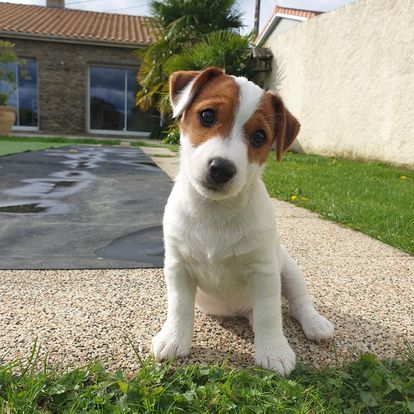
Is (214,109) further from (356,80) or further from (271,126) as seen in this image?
(356,80)

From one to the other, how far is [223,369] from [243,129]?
3.61ft

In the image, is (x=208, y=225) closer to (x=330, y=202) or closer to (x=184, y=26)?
(x=330, y=202)

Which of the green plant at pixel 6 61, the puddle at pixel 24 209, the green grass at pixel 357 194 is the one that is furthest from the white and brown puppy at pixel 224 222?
the green plant at pixel 6 61

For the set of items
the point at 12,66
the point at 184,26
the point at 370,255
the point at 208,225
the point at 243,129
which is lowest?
the point at 370,255

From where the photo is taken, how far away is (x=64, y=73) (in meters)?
22.0

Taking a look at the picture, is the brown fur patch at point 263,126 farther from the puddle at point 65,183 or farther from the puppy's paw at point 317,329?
the puddle at point 65,183

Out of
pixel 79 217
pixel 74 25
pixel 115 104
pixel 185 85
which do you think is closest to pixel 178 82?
pixel 185 85

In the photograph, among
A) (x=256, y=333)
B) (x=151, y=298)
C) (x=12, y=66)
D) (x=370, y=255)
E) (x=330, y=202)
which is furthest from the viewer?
(x=12, y=66)

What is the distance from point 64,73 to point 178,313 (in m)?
22.3

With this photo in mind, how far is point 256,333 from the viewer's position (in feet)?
6.83

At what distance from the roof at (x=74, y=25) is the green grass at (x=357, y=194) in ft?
38.7

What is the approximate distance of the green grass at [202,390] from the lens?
164 centimetres

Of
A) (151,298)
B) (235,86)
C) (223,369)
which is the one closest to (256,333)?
(223,369)

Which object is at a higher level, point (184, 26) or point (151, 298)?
point (184, 26)
